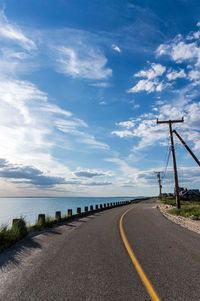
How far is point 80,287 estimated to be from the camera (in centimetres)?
375

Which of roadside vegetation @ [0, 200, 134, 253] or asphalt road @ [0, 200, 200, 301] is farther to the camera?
roadside vegetation @ [0, 200, 134, 253]

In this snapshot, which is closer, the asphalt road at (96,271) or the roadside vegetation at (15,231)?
the asphalt road at (96,271)

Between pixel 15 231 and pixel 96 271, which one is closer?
pixel 96 271

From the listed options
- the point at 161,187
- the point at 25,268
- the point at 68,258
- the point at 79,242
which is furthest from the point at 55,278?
the point at 161,187

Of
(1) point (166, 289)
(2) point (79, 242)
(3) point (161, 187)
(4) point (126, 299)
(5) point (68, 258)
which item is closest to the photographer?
(4) point (126, 299)

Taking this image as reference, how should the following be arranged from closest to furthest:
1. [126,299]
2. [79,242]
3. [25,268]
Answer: [126,299] < [25,268] < [79,242]

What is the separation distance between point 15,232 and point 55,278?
458cm

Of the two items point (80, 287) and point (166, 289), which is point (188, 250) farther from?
point (80, 287)

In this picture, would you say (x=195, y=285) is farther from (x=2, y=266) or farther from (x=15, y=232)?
(x=15, y=232)

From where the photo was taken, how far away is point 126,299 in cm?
328

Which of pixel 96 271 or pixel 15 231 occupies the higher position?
pixel 15 231

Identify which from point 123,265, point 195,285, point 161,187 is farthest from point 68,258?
point 161,187

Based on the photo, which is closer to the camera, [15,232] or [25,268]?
[25,268]

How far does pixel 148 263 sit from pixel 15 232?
542 centimetres
